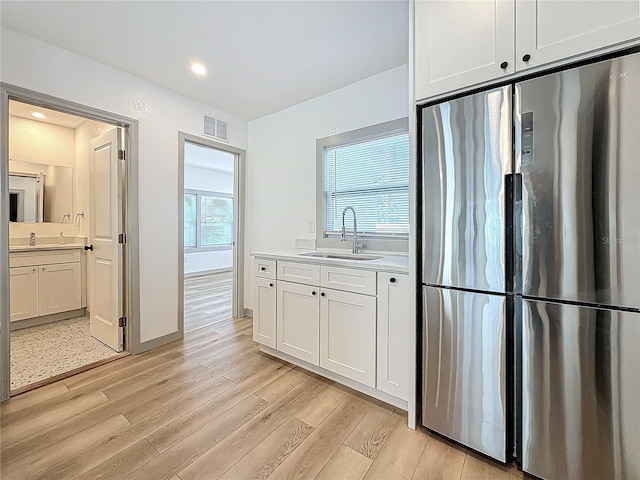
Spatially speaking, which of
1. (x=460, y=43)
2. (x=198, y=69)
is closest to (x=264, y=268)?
(x=198, y=69)

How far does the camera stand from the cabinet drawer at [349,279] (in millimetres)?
1976

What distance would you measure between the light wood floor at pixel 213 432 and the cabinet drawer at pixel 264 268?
32.1 inches

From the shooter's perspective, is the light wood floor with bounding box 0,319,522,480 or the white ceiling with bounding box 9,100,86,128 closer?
the light wood floor with bounding box 0,319,522,480

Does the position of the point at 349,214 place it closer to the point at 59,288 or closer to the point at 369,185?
the point at 369,185

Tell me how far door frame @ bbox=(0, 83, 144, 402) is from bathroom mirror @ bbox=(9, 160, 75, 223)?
6.83 ft

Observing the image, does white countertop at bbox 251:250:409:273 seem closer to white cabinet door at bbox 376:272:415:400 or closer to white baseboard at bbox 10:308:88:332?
white cabinet door at bbox 376:272:415:400

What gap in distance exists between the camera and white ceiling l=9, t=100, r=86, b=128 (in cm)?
333

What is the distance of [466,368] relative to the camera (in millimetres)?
1525

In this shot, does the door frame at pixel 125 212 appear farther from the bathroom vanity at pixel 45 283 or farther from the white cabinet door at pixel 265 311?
the bathroom vanity at pixel 45 283

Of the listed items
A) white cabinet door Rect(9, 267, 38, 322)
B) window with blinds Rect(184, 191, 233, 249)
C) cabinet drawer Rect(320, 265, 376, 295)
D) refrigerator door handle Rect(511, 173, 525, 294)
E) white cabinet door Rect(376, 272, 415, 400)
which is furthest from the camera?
window with blinds Rect(184, 191, 233, 249)

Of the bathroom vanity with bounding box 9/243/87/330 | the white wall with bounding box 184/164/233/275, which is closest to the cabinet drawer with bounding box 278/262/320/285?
the bathroom vanity with bounding box 9/243/87/330

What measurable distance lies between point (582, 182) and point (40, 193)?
547cm

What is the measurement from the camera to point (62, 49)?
7.44ft

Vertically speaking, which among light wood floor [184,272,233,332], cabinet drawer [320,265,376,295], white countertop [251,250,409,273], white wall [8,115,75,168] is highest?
white wall [8,115,75,168]
